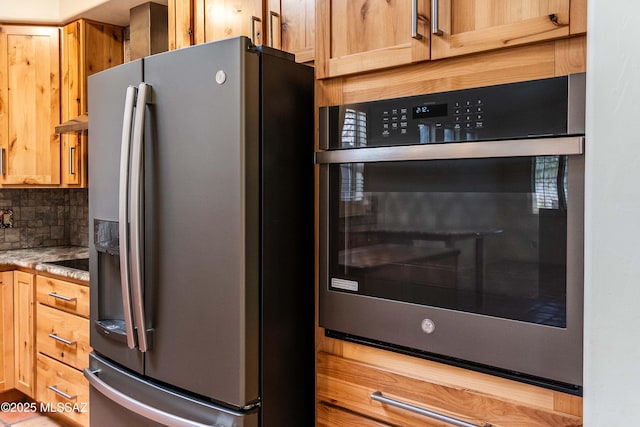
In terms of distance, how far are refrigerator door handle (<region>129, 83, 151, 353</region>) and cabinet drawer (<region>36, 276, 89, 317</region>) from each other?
3.13ft

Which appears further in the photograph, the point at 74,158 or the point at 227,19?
the point at 74,158

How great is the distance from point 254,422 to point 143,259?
1.89 ft

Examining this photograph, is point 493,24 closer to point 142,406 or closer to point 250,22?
point 250,22

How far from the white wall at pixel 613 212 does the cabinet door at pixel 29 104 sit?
3.15 metres

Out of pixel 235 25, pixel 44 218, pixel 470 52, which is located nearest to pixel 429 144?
pixel 470 52

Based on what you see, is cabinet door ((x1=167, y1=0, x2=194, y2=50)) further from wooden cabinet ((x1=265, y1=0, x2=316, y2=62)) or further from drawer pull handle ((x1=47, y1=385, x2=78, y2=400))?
drawer pull handle ((x1=47, y1=385, x2=78, y2=400))

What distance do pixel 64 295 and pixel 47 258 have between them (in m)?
0.57

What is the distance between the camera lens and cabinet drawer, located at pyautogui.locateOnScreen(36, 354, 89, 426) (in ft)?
7.60

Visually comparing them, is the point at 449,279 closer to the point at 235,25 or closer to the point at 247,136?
the point at 247,136

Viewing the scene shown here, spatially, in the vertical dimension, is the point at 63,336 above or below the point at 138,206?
below

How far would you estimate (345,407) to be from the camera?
1346 mm

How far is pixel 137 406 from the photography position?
151cm

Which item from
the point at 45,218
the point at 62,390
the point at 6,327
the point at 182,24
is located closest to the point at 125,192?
the point at 182,24

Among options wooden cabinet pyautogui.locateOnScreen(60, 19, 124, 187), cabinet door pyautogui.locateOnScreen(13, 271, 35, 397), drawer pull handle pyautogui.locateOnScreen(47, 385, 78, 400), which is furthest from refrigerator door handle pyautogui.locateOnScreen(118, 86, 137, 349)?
wooden cabinet pyautogui.locateOnScreen(60, 19, 124, 187)
